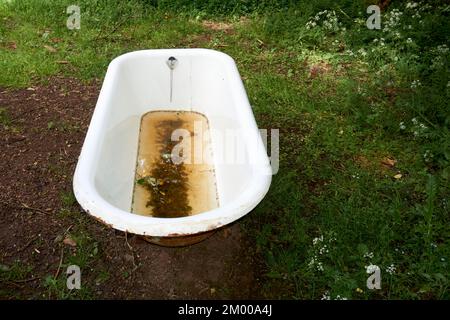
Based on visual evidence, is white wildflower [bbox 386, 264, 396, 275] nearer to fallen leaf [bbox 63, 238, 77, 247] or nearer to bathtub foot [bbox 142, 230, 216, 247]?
bathtub foot [bbox 142, 230, 216, 247]

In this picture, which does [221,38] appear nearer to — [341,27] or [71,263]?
[341,27]

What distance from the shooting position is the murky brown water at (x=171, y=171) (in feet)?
7.93

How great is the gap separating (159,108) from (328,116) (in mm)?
1208

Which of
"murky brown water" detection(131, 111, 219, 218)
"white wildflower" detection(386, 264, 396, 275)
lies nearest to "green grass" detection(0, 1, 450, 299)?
"white wildflower" detection(386, 264, 396, 275)

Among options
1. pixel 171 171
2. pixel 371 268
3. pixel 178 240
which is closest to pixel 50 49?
pixel 171 171

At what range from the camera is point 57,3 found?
4.43 meters

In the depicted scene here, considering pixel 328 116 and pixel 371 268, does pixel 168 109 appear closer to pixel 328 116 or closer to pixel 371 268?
pixel 328 116

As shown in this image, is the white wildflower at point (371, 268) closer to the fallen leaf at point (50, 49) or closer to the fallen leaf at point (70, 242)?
the fallen leaf at point (70, 242)

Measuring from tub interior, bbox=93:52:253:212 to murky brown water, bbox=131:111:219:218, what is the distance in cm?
4

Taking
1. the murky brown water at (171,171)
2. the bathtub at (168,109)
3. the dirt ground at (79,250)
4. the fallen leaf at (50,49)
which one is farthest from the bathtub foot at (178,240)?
the fallen leaf at (50,49)

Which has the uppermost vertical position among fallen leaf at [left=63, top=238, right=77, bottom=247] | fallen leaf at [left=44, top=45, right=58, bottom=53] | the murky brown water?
the murky brown water

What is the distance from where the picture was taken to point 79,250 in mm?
2244

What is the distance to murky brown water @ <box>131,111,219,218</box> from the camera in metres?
2.42

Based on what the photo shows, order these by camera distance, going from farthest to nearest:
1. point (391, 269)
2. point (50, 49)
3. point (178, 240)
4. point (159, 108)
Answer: point (50, 49)
point (159, 108)
point (391, 269)
point (178, 240)
